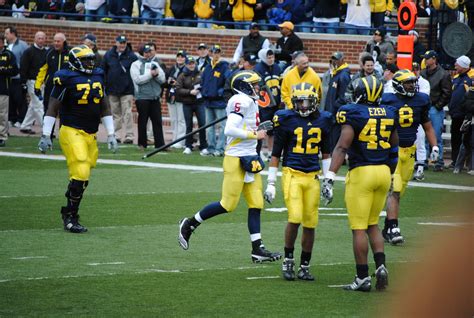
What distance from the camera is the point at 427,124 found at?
1145 centimetres

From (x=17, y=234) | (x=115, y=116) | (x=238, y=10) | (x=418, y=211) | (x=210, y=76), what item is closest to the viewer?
(x=17, y=234)

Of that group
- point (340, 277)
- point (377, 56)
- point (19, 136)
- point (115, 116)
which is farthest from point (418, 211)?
point (19, 136)

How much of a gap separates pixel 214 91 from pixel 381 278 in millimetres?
11723

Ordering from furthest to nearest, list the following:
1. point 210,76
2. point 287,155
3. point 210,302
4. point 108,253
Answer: point 210,76 → point 108,253 → point 287,155 → point 210,302

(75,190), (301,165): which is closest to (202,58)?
(75,190)

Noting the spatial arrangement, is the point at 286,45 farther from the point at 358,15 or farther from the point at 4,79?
the point at 4,79

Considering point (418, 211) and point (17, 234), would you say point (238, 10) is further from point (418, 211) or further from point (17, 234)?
point (17, 234)

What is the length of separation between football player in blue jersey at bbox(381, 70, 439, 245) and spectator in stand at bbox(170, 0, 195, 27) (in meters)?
13.9

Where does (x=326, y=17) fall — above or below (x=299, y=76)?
above

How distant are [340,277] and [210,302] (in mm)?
Result: 1775

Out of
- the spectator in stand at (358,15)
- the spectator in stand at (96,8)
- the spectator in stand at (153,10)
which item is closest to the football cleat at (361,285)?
the spectator in stand at (358,15)

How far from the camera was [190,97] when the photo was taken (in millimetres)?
20422

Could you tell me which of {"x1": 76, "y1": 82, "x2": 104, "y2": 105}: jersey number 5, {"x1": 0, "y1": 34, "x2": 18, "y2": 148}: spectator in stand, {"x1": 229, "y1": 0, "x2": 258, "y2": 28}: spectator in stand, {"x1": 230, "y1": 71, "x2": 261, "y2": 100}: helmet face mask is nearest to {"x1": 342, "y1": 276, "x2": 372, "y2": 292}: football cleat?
{"x1": 230, "y1": 71, "x2": 261, "y2": 100}: helmet face mask

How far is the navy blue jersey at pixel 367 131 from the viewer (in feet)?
27.6
